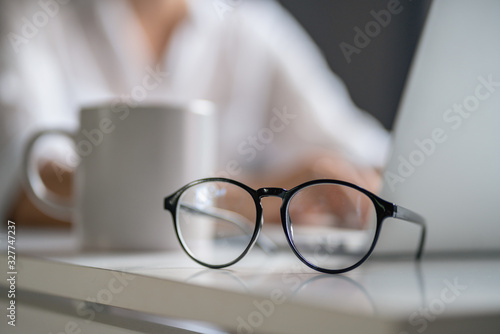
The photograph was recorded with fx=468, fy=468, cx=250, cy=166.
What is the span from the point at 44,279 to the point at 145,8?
4.95 ft

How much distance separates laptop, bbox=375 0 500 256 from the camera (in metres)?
0.39

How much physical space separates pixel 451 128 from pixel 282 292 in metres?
0.24

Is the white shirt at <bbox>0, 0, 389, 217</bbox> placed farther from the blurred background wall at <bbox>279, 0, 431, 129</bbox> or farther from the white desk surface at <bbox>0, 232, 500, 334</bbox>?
the white desk surface at <bbox>0, 232, 500, 334</bbox>

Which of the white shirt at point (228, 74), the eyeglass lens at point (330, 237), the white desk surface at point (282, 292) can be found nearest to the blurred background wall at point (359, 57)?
the white shirt at point (228, 74)

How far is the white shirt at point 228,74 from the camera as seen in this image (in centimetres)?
138

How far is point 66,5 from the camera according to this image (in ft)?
4.59

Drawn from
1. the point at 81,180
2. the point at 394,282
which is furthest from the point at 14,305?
the point at 394,282

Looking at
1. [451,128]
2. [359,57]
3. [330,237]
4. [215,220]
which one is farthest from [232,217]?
[359,57]

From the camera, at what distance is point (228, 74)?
1944 millimetres

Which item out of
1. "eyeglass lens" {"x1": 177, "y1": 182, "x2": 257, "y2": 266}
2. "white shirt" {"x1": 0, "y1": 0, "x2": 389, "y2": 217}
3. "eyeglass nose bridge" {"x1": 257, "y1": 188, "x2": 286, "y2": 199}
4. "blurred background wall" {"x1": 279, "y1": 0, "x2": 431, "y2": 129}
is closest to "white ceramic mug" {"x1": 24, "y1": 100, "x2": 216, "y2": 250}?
"eyeglass lens" {"x1": 177, "y1": 182, "x2": 257, "y2": 266}

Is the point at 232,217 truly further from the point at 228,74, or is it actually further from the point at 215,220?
the point at 228,74

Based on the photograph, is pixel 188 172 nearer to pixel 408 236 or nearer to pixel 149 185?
pixel 149 185

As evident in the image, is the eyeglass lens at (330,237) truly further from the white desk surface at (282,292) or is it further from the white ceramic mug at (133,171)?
the white ceramic mug at (133,171)

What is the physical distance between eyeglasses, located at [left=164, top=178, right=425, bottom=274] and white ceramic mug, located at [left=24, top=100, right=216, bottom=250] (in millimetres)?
42
